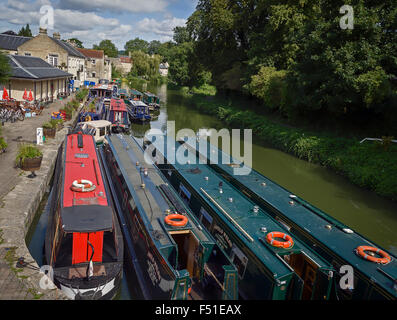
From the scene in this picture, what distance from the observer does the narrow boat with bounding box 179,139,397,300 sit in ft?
21.9

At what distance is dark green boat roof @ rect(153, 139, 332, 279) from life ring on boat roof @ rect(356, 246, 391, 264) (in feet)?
2.66

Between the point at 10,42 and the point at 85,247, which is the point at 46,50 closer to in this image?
A: the point at 10,42

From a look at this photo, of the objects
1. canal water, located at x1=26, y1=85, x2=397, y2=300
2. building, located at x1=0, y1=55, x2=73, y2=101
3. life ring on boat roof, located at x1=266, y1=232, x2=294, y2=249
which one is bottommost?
canal water, located at x1=26, y1=85, x2=397, y2=300

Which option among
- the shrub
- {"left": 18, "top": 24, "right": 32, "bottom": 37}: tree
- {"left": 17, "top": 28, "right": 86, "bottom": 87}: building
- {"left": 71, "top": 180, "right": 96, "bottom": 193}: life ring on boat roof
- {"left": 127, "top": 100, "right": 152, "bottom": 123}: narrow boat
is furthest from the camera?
{"left": 18, "top": 24, "right": 32, "bottom": 37}: tree

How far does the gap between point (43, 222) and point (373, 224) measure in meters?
11.7

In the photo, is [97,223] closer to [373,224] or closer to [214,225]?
[214,225]

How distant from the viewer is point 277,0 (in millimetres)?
27922

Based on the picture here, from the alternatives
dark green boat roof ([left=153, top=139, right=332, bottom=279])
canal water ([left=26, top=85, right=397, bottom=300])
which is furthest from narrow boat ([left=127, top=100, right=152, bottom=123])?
dark green boat roof ([left=153, top=139, right=332, bottom=279])

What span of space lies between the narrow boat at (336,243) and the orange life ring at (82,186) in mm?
4724

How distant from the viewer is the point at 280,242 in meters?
7.45

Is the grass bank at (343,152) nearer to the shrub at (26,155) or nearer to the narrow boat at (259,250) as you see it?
the narrow boat at (259,250)

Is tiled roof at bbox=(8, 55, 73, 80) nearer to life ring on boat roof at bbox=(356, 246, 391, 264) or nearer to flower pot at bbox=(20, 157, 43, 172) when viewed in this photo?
flower pot at bbox=(20, 157, 43, 172)

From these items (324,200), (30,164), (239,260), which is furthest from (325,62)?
(30,164)

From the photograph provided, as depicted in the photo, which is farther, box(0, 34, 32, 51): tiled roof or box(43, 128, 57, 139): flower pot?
box(0, 34, 32, 51): tiled roof
